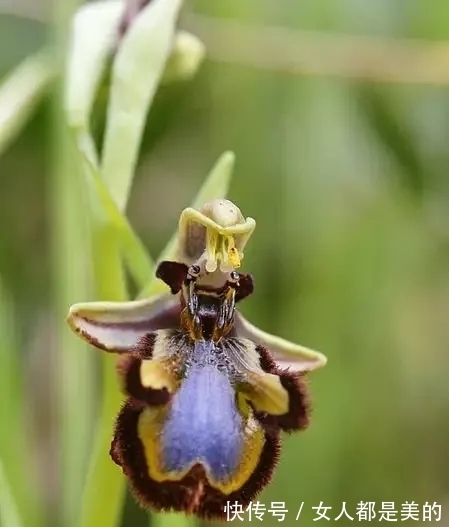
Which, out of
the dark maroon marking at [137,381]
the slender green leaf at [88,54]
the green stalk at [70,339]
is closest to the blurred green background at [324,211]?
the green stalk at [70,339]

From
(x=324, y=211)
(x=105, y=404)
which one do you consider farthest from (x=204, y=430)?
(x=324, y=211)

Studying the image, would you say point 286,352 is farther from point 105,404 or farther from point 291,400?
point 105,404

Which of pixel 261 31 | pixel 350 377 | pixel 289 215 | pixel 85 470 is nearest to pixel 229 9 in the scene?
pixel 261 31

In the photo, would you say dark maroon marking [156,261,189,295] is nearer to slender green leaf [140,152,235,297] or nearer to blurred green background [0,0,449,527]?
slender green leaf [140,152,235,297]

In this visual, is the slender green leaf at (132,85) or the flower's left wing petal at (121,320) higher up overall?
the slender green leaf at (132,85)

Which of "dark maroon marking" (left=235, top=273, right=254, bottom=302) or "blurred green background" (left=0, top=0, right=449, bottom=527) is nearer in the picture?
"dark maroon marking" (left=235, top=273, right=254, bottom=302)

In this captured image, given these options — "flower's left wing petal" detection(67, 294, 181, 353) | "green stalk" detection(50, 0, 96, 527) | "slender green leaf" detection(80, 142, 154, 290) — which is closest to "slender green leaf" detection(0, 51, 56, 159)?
"green stalk" detection(50, 0, 96, 527)

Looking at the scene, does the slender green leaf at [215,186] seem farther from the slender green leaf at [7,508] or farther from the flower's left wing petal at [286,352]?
the slender green leaf at [7,508]
